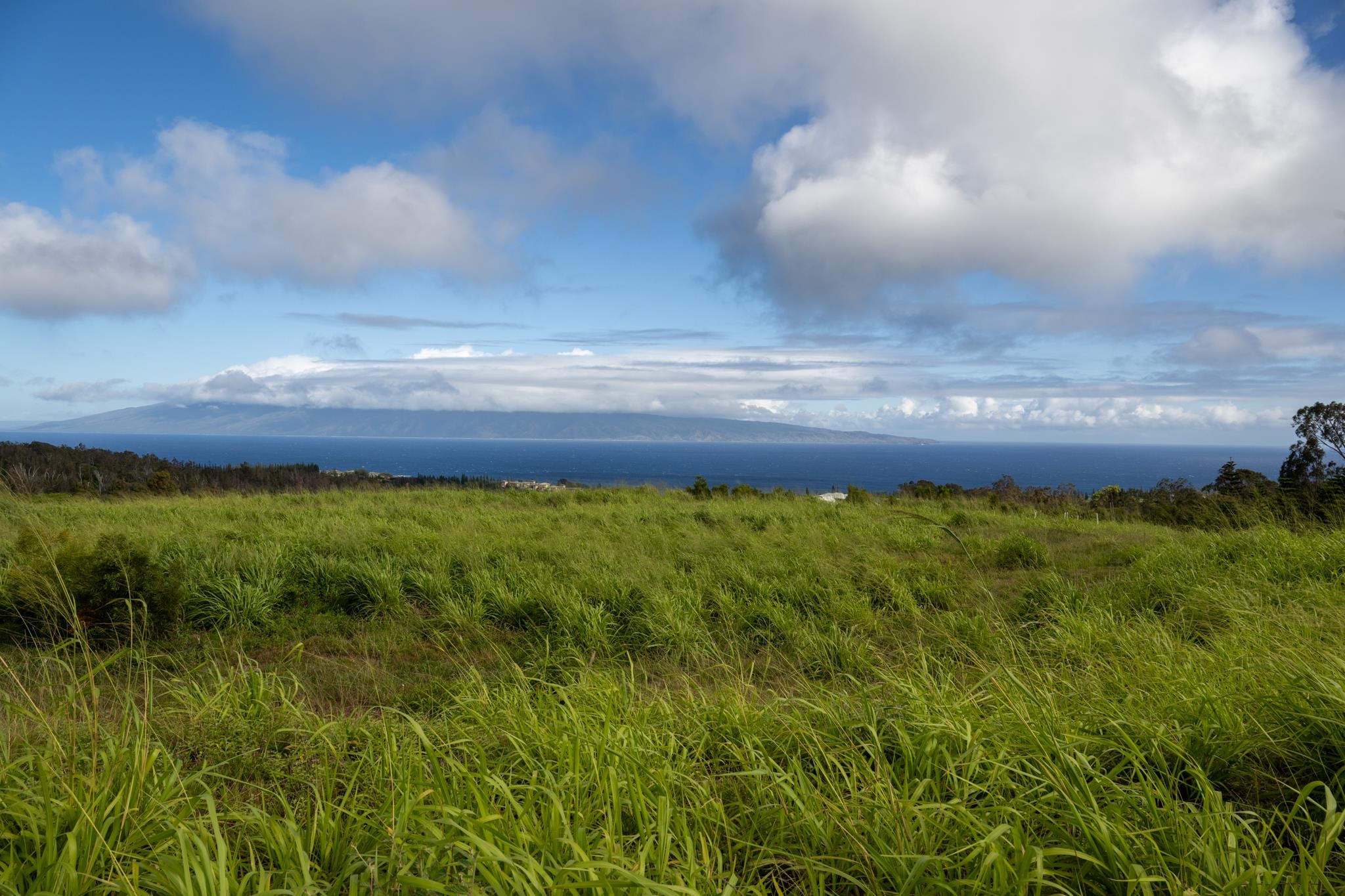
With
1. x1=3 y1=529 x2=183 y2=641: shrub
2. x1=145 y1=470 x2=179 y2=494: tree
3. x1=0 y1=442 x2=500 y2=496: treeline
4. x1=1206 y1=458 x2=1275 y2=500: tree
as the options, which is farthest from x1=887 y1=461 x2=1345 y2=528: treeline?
x1=145 y1=470 x2=179 y2=494: tree

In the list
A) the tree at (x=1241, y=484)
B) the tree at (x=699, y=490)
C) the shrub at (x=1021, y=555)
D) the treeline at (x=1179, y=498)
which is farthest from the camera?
the tree at (x=699, y=490)

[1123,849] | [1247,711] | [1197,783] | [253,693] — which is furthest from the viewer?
[253,693]

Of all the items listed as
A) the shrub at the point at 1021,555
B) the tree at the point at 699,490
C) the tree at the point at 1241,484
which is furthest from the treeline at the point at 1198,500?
the tree at the point at 699,490

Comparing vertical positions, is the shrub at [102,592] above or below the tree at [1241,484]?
below

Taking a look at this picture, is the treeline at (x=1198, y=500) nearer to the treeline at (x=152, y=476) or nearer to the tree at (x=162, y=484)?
the treeline at (x=152, y=476)

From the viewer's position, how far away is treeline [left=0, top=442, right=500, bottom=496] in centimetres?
2112

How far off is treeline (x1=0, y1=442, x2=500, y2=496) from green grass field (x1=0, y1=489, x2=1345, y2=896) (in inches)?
608

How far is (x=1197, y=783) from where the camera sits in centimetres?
230

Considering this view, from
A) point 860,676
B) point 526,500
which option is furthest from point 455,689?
point 526,500

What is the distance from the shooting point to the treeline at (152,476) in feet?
69.3

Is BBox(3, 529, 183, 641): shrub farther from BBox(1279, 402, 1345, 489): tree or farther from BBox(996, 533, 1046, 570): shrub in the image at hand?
BBox(1279, 402, 1345, 489): tree

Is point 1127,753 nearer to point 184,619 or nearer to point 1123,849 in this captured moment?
point 1123,849

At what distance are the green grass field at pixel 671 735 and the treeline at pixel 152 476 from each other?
15.4m

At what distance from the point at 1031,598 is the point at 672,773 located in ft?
19.8
